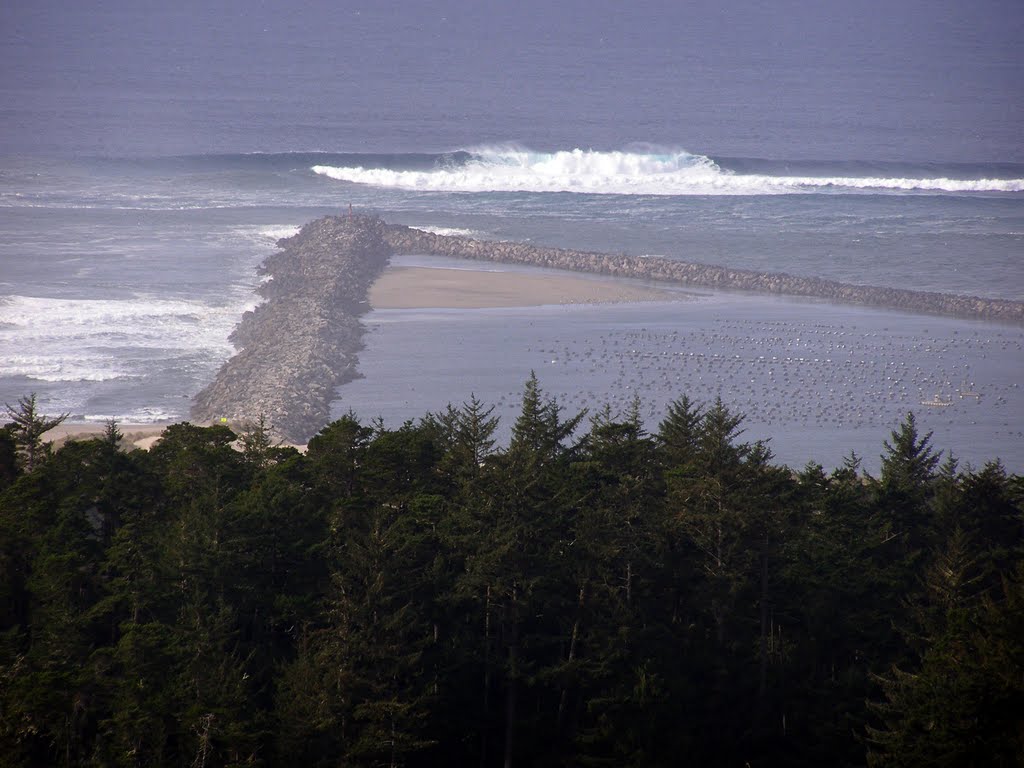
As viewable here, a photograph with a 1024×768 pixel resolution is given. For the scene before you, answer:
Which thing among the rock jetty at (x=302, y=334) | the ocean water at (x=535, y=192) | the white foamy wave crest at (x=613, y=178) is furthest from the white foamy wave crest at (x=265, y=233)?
the white foamy wave crest at (x=613, y=178)

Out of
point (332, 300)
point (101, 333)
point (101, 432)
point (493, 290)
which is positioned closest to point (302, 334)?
point (332, 300)

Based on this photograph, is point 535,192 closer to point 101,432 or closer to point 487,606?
point 101,432

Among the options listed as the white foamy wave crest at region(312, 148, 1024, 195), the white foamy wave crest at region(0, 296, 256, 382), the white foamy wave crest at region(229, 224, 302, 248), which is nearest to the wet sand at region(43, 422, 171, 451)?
the white foamy wave crest at region(0, 296, 256, 382)

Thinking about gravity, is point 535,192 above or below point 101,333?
above

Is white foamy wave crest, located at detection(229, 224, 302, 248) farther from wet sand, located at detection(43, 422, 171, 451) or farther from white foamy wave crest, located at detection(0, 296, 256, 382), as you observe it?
wet sand, located at detection(43, 422, 171, 451)

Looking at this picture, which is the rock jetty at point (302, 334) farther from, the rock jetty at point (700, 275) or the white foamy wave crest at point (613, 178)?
the white foamy wave crest at point (613, 178)
